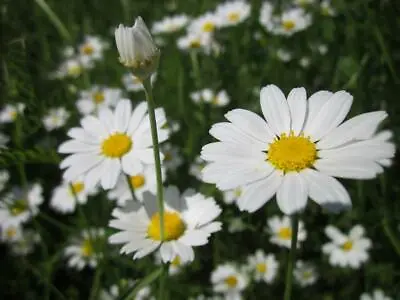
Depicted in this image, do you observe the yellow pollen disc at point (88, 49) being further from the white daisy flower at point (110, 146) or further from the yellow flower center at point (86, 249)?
the white daisy flower at point (110, 146)

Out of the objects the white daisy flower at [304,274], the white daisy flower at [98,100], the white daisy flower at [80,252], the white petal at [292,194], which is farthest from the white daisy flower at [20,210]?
the white petal at [292,194]

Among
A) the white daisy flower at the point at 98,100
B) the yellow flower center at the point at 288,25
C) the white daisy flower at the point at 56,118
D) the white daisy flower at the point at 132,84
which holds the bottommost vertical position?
the white daisy flower at the point at 56,118

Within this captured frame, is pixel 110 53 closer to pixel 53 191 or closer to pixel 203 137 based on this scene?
pixel 53 191

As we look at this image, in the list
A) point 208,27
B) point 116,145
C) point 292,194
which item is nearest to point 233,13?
point 208,27

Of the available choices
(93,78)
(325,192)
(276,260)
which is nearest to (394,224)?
(276,260)

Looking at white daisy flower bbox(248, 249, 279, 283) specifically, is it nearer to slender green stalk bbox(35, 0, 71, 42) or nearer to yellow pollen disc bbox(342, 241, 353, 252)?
yellow pollen disc bbox(342, 241, 353, 252)

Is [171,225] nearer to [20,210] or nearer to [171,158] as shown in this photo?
[171,158]
